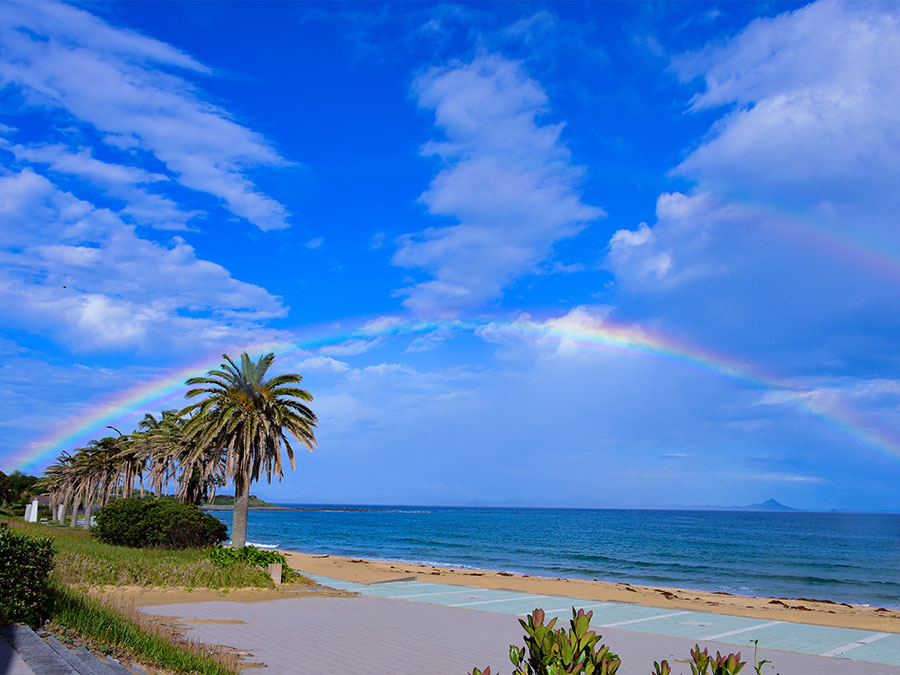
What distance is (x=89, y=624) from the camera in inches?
378

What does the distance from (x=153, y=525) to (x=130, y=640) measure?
2328cm

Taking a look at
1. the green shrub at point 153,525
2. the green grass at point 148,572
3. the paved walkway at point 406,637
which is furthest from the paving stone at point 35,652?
the green shrub at point 153,525

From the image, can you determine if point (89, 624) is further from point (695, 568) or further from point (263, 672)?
point (695, 568)

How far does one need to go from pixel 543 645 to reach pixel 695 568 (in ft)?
167

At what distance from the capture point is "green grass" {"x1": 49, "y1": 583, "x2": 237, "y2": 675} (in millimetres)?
8617

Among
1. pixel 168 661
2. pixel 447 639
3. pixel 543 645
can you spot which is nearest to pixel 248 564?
pixel 447 639

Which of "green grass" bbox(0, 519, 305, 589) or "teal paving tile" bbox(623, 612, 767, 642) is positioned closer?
"teal paving tile" bbox(623, 612, 767, 642)

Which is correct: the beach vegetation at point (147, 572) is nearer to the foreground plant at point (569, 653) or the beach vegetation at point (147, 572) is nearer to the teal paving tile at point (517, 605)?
the teal paving tile at point (517, 605)

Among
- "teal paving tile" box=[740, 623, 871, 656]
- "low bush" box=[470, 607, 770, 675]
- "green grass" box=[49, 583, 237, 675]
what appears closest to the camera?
"low bush" box=[470, 607, 770, 675]

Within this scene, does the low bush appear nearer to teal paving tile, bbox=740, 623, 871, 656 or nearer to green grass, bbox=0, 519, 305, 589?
teal paving tile, bbox=740, 623, 871, 656

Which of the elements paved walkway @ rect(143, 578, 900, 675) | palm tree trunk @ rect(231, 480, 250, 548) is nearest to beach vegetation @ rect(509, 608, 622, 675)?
paved walkway @ rect(143, 578, 900, 675)

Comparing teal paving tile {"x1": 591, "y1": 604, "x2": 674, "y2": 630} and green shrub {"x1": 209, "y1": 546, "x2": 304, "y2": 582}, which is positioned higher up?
green shrub {"x1": 209, "y1": 546, "x2": 304, "y2": 582}

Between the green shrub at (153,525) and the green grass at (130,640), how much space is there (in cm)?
2050

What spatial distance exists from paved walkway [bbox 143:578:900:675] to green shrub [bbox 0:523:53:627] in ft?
11.4
